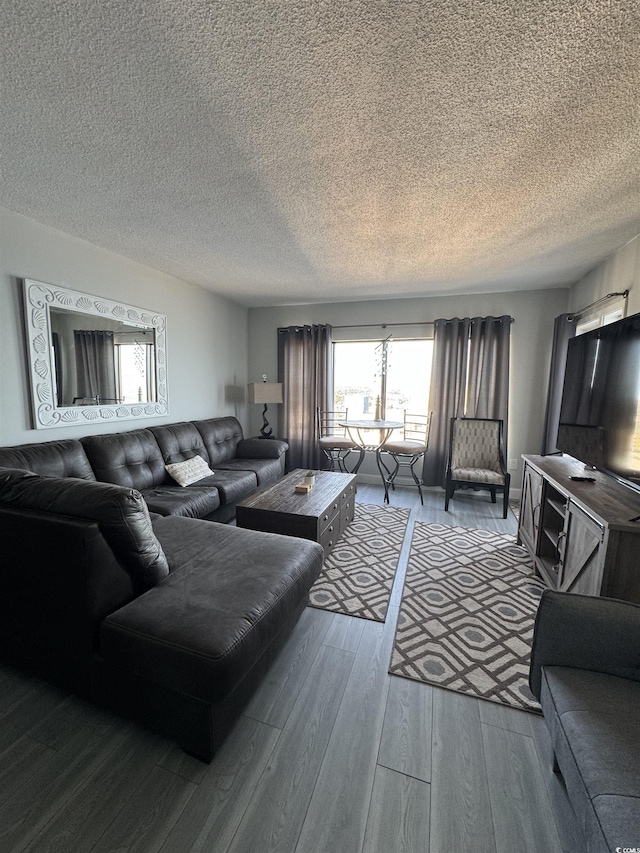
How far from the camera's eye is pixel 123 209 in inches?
89.0

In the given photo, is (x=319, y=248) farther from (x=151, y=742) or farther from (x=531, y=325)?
(x=151, y=742)

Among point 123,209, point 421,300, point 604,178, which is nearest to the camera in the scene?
point 604,178

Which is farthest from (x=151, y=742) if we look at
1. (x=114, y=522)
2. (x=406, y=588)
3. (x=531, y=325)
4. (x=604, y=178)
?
(x=531, y=325)

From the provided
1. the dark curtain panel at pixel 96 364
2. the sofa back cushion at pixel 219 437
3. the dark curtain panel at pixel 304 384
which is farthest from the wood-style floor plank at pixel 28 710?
the dark curtain panel at pixel 304 384

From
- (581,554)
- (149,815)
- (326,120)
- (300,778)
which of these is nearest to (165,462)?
(149,815)

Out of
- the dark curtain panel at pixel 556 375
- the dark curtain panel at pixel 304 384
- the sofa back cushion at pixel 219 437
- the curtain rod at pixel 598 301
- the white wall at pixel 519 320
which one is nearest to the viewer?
the curtain rod at pixel 598 301

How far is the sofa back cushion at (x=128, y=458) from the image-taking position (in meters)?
2.78

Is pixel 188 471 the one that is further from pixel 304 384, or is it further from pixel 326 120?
pixel 326 120

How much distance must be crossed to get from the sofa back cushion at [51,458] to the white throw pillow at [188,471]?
66 cm

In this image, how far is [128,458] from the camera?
2.99m

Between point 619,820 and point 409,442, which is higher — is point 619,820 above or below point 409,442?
below

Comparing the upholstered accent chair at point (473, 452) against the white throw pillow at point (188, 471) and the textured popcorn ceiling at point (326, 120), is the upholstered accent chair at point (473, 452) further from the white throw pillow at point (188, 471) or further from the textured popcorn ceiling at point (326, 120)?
the white throw pillow at point (188, 471)

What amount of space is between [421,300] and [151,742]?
4.74m

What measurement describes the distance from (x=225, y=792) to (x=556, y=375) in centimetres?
423
